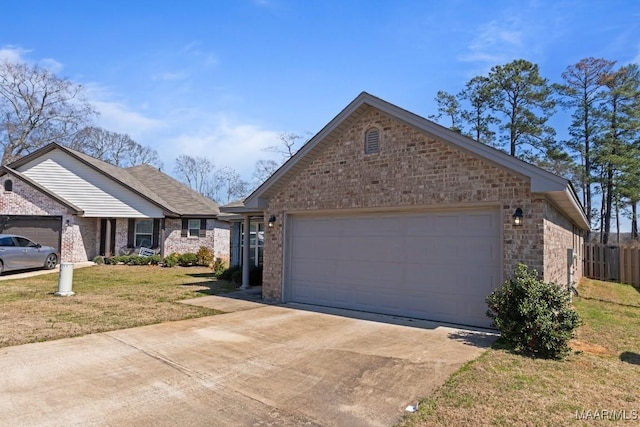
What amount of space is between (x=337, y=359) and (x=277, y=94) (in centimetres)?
1061

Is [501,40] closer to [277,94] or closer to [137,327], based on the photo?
[277,94]

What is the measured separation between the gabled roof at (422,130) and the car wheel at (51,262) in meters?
11.8

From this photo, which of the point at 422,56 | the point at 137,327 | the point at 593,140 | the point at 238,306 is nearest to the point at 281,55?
the point at 422,56

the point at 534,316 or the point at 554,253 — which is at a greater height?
the point at 554,253

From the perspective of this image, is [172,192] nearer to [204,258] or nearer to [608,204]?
[204,258]

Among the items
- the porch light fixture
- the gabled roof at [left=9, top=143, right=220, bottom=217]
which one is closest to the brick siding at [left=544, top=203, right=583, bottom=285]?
the porch light fixture

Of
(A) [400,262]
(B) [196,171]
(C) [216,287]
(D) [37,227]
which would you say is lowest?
(C) [216,287]

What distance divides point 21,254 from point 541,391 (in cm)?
1882

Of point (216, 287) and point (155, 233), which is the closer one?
point (216, 287)

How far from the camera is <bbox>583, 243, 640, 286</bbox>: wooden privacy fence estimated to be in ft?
62.0

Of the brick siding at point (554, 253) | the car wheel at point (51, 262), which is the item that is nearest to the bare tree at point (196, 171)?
the car wheel at point (51, 262)

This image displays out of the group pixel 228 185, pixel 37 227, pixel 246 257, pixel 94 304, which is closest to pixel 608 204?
pixel 246 257

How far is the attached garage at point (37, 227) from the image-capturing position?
20.5m

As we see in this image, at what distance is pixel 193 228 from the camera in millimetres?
23078
